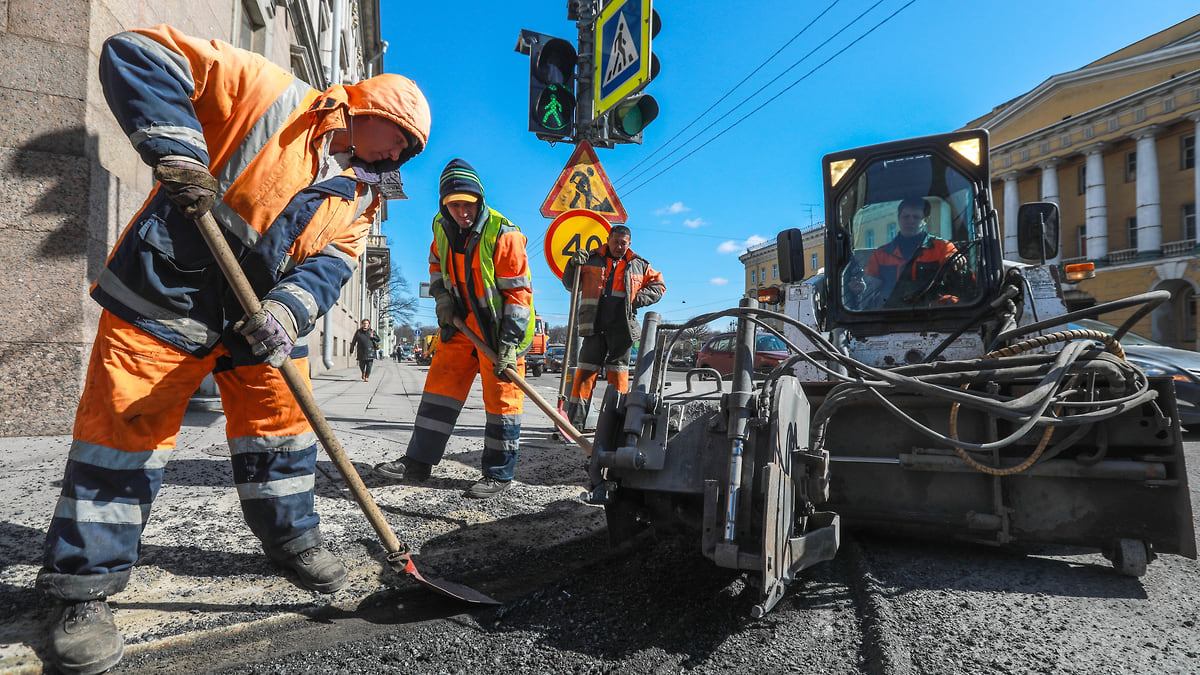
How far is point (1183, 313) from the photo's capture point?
2452cm

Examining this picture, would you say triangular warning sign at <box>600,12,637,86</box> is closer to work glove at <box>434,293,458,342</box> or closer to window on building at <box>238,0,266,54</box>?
work glove at <box>434,293,458,342</box>

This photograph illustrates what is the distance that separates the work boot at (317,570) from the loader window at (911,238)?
3.16 metres

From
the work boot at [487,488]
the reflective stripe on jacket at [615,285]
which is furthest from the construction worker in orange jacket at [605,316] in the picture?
the work boot at [487,488]

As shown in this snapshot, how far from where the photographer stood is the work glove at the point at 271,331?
179 cm

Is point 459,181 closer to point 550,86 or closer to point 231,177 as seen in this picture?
point 231,177

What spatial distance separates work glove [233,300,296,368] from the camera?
179 centimetres

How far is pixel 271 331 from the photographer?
1.82 m

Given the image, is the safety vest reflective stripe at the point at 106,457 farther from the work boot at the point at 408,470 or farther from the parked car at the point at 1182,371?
the parked car at the point at 1182,371

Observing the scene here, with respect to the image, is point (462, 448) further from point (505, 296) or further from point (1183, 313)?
point (1183, 313)

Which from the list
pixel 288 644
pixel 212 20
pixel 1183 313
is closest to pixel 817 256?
pixel 1183 313

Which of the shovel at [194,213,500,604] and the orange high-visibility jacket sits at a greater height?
the orange high-visibility jacket

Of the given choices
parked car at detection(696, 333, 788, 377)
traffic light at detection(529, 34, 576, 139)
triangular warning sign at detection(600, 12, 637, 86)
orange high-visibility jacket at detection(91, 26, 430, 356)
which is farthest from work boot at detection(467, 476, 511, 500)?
parked car at detection(696, 333, 788, 377)

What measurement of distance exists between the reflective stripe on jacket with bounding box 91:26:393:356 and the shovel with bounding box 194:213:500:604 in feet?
0.38

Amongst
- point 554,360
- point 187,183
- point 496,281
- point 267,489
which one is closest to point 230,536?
point 267,489
